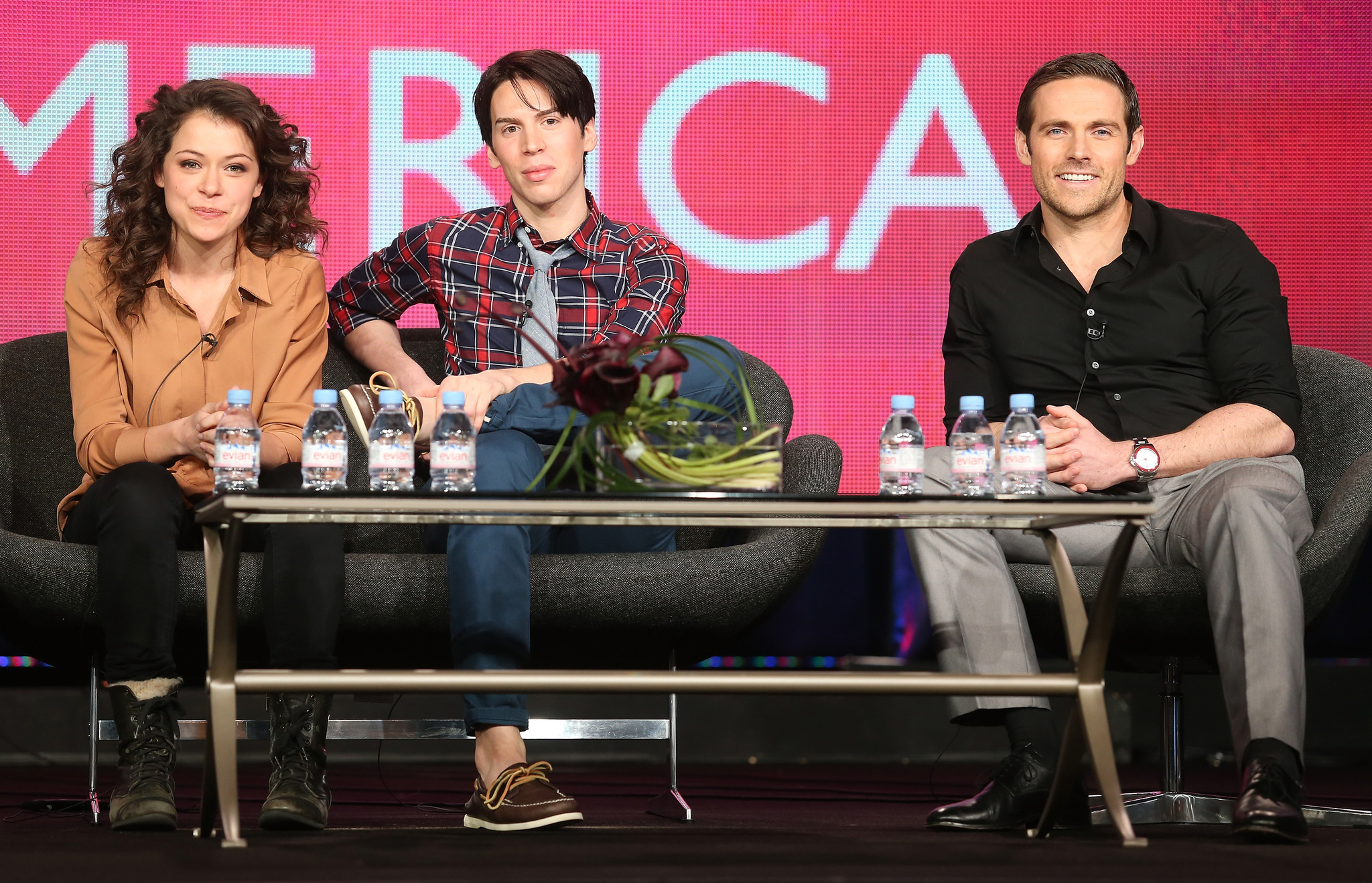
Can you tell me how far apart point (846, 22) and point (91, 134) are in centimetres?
198

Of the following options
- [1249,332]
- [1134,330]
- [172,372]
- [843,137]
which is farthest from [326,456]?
[843,137]

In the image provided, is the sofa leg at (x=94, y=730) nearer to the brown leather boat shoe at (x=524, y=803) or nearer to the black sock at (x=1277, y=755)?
the brown leather boat shoe at (x=524, y=803)

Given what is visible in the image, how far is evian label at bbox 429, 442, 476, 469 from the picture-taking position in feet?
6.88

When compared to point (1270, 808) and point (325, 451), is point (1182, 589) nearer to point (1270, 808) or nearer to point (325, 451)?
point (1270, 808)

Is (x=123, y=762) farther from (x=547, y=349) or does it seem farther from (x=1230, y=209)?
(x=1230, y=209)

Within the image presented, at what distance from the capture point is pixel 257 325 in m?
2.70

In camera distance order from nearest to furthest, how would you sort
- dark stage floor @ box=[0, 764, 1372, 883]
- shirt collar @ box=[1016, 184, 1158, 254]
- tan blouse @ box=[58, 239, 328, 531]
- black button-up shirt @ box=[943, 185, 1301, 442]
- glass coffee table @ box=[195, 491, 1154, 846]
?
dark stage floor @ box=[0, 764, 1372, 883]
glass coffee table @ box=[195, 491, 1154, 846]
tan blouse @ box=[58, 239, 328, 531]
black button-up shirt @ box=[943, 185, 1301, 442]
shirt collar @ box=[1016, 184, 1158, 254]

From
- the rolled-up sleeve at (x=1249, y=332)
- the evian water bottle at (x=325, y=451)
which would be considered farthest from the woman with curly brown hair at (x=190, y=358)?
the rolled-up sleeve at (x=1249, y=332)

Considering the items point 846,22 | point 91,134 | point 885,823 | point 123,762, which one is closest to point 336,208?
point 91,134

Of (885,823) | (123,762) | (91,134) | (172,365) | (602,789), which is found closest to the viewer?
(123,762)

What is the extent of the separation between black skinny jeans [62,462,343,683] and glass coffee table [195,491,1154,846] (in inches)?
9.2

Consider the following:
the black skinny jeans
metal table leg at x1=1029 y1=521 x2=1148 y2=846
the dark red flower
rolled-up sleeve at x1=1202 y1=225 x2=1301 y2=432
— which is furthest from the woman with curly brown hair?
rolled-up sleeve at x1=1202 y1=225 x2=1301 y2=432

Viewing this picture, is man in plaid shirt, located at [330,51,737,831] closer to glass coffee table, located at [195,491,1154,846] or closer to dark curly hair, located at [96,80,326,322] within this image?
dark curly hair, located at [96,80,326,322]

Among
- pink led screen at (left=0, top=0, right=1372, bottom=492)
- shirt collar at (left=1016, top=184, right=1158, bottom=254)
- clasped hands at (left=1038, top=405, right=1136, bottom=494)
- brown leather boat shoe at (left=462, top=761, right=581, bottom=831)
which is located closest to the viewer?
brown leather boat shoe at (left=462, top=761, right=581, bottom=831)
